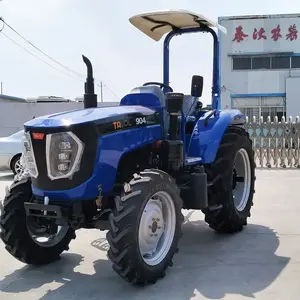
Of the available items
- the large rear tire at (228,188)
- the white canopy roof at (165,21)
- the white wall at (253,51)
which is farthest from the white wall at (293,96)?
the white canopy roof at (165,21)

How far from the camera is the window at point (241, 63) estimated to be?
3053 centimetres

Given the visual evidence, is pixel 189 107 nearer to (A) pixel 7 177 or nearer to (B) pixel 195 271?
(B) pixel 195 271

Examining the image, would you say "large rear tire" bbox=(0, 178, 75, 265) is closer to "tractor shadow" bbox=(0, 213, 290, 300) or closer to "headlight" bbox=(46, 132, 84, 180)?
"tractor shadow" bbox=(0, 213, 290, 300)

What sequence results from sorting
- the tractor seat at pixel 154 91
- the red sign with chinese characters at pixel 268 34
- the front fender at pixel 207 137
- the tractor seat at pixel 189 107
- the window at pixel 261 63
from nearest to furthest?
the tractor seat at pixel 154 91
the front fender at pixel 207 137
the tractor seat at pixel 189 107
the red sign with chinese characters at pixel 268 34
the window at pixel 261 63

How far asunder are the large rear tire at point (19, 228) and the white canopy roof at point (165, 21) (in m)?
2.44

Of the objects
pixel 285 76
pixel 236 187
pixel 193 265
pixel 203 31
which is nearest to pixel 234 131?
pixel 236 187

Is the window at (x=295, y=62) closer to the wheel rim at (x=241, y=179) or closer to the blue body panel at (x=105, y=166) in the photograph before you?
the wheel rim at (x=241, y=179)

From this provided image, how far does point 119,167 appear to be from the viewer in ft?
15.4

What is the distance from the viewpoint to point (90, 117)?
4254 mm

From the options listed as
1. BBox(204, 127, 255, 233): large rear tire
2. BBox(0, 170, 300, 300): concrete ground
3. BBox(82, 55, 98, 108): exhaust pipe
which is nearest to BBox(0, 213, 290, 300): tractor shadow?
BBox(0, 170, 300, 300): concrete ground

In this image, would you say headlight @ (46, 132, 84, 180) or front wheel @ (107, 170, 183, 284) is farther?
headlight @ (46, 132, 84, 180)

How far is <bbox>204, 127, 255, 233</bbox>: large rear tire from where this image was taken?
225 inches

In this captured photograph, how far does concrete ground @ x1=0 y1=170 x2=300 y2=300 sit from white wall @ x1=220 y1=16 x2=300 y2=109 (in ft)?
80.0

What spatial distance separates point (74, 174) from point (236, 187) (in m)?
3.05
